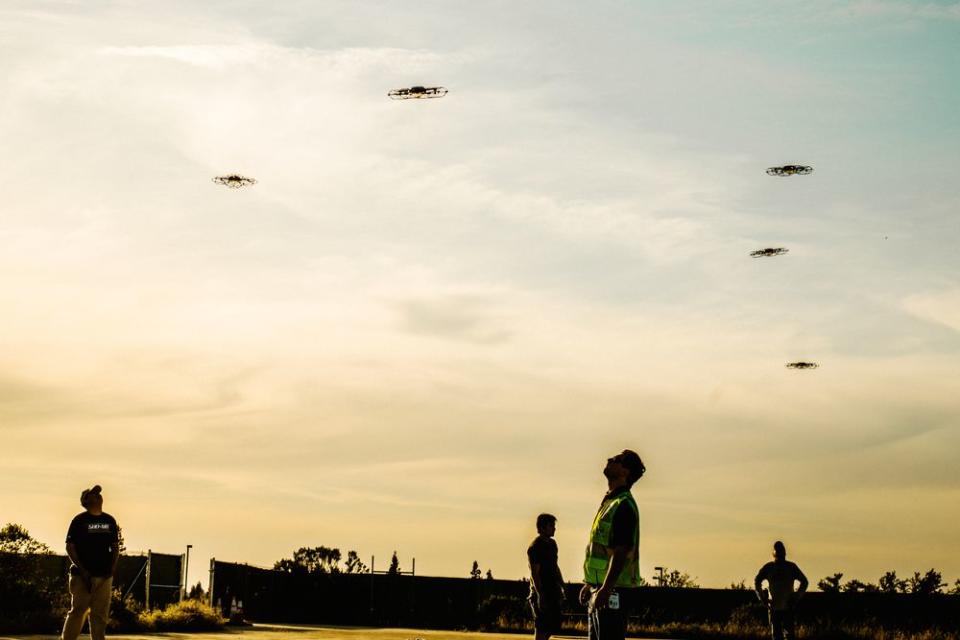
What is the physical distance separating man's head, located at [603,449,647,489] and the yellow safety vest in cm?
11

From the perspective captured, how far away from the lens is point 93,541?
49.9 feet

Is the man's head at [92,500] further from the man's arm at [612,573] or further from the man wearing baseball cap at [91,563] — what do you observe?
the man's arm at [612,573]

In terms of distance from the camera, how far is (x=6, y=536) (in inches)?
1042

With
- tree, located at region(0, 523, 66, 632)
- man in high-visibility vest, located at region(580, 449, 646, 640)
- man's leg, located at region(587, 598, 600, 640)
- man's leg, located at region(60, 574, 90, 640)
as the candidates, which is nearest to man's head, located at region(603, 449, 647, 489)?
man in high-visibility vest, located at region(580, 449, 646, 640)

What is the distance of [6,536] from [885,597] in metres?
24.5

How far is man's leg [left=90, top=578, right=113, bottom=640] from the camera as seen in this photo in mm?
15211

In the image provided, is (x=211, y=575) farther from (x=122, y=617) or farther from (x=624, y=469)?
(x=624, y=469)

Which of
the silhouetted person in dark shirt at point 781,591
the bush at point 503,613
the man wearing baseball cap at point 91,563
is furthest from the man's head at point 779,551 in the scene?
the bush at point 503,613

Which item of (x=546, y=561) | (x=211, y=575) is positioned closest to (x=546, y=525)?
(x=546, y=561)

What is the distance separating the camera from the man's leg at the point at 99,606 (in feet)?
49.9

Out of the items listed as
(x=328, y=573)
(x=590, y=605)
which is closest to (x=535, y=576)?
(x=590, y=605)

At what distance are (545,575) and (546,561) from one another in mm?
172

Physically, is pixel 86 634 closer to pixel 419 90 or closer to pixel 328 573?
pixel 419 90

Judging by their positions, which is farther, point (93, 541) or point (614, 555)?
point (93, 541)
